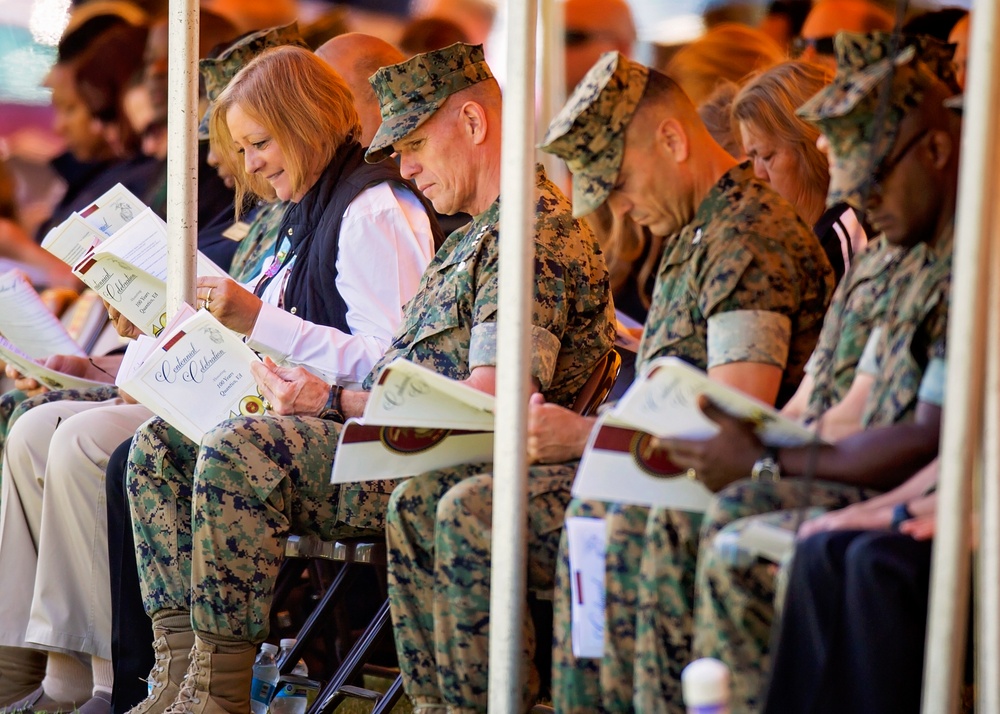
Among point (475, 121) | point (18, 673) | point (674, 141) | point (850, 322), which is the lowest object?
point (18, 673)

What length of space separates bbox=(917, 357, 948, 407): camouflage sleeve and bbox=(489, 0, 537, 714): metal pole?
0.78 meters

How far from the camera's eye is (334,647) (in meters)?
4.69

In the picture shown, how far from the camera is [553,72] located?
6223mm

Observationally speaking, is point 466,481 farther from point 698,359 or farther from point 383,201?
point 383,201

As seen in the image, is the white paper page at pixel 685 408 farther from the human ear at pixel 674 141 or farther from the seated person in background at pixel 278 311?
the seated person in background at pixel 278 311

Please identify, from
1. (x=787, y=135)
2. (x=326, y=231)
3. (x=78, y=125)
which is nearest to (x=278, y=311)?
(x=326, y=231)

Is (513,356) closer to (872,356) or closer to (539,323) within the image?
(539,323)

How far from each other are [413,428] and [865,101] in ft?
3.87

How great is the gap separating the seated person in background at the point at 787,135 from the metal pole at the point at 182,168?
1.52 meters

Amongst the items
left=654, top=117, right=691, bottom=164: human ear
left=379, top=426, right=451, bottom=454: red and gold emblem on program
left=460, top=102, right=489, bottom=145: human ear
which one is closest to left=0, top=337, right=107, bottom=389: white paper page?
left=460, top=102, right=489, bottom=145: human ear

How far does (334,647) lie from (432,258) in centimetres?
133

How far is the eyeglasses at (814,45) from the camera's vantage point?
517 centimetres

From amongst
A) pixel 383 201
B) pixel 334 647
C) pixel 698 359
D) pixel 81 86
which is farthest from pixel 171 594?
pixel 81 86

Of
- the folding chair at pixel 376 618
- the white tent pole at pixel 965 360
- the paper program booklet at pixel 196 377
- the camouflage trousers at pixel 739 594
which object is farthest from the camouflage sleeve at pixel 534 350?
the white tent pole at pixel 965 360
